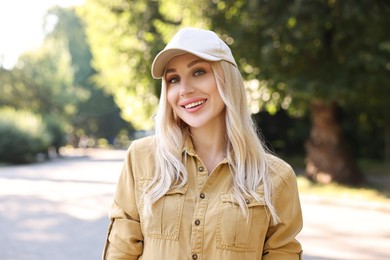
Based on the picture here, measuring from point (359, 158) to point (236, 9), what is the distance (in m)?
15.0

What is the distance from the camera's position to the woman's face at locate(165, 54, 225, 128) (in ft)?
7.22

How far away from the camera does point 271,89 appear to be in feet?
48.9

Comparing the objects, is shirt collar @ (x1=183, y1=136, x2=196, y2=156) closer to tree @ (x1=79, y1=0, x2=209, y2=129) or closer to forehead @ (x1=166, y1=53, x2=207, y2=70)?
forehead @ (x1=166, y1=53, x2=207, y2=70)

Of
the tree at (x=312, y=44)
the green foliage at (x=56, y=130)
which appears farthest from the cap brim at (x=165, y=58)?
the green foliage at (x=56, y=130)

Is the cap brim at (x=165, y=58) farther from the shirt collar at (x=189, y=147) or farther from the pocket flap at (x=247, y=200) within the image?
the pocket flap at (x=247, y=200)

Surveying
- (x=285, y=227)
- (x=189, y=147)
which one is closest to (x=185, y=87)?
(x=189, y=147)

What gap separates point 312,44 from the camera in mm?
13234

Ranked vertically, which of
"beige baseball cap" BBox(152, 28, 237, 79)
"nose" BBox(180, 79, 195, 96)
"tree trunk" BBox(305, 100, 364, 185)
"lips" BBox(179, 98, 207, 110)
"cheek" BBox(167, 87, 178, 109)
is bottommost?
"tree trunk" BBox(305, 100, 364, 185)

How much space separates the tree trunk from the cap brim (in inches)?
537

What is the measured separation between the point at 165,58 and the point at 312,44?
11.6 m

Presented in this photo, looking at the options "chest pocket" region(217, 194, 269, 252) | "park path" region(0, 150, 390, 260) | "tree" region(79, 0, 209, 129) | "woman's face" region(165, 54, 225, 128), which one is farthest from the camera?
"tree" region(79, 0, 209, 129)

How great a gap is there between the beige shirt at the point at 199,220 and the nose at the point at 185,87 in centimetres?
26

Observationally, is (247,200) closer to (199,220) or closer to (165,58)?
(199,220)

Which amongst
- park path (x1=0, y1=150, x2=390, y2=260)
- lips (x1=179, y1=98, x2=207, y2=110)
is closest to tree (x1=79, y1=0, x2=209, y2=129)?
park path (x1=0, y1=150, x2=390, y2=260)
